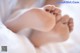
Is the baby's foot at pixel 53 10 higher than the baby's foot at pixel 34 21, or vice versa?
the baby's foot at pixel 53 10

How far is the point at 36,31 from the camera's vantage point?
474 mm

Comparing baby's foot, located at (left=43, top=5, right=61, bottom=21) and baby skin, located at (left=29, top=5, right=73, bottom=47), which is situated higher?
baby's foot, located at (left=43, top=5, right=61, bottom=21)

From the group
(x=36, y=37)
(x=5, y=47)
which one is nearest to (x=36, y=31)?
(x=36, y=37)

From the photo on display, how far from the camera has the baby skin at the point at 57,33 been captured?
46 cm

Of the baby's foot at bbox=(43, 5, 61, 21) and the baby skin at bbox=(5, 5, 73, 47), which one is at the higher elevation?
the baby's foot at bbox=(43, 5, 61, 21)

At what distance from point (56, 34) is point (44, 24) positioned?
7 cm

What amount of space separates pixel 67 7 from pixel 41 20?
16cm

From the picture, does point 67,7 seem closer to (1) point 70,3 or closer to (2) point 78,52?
(1) point 70,3

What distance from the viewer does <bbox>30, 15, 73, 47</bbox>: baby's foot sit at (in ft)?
1.52

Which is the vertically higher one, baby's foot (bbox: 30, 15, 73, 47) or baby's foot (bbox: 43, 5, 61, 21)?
baby's foot (bbox: 43, 5, 61, 21)

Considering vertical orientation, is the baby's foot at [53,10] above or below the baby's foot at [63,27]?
above

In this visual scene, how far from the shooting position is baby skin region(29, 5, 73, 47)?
0.46m

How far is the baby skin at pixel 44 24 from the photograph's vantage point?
1.34 ft

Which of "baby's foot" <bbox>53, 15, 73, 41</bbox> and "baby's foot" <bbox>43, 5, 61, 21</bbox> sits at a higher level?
"baby's foot" <bbox>43, 5, 61, 21</bbox>
